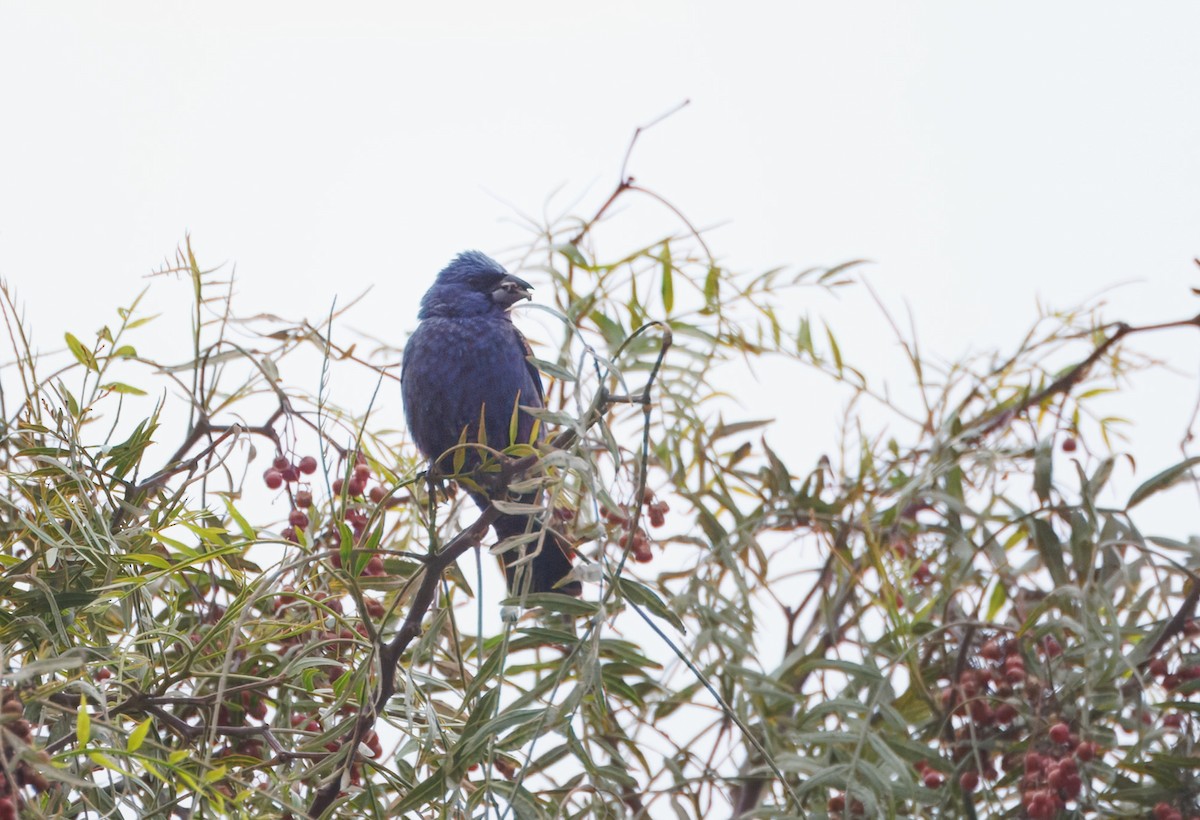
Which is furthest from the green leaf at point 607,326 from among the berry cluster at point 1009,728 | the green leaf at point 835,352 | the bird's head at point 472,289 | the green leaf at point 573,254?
the bird's head at point 472,289

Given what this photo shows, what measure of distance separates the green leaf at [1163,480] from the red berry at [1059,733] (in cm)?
38

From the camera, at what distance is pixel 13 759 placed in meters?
1.08

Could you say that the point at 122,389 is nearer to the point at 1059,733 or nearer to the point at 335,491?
the point at 335,491

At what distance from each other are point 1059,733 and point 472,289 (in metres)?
2.02

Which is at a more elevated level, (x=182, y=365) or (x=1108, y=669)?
(x=182, y=365)

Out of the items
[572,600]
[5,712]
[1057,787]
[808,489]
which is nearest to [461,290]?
[808,489]

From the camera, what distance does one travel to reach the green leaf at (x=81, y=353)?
5.52 ft

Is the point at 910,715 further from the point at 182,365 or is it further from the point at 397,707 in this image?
the point at 182,365

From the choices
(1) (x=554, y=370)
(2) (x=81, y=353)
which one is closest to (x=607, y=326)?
(1) (x=554, y=370)

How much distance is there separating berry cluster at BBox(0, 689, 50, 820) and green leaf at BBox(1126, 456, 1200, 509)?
1473mm

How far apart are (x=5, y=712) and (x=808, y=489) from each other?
4.55ft

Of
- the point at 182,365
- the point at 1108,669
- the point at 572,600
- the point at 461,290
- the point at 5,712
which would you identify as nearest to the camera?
the point at 5,712

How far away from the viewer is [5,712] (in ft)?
3.68

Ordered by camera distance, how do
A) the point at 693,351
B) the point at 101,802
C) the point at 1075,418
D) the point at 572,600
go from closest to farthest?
1. the point at 101,802
2. the point at 572,600
3. the point at 693,351
4. the point at 1075,418
